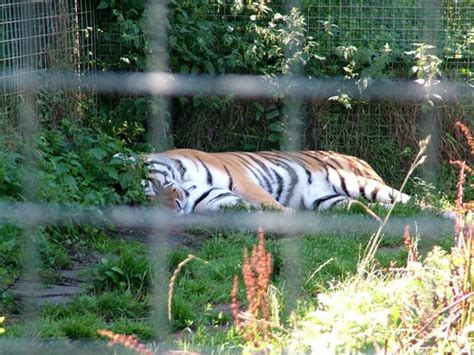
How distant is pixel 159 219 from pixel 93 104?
2684 mm

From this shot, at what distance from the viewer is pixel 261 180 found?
486 centimetres

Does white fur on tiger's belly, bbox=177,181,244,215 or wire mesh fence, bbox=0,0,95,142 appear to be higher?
wire mesh fence, bbox=0,0,95,142

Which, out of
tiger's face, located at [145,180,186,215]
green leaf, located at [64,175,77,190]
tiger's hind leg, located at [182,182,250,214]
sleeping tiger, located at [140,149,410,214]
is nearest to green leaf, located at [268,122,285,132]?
sleeping tiger, located at [140,149,410,214]

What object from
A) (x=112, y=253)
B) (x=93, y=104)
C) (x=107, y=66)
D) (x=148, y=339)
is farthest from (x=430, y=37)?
(x=107, y=66)

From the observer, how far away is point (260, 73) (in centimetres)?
460

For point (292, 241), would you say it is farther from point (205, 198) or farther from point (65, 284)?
point (205, 198)

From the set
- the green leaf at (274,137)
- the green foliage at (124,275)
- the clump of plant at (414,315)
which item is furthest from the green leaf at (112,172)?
the clump of plant at (414,315)

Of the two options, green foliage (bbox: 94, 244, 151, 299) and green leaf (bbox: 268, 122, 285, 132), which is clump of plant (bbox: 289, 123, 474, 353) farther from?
green leaf (bbox: 268, 122, 285, 132)

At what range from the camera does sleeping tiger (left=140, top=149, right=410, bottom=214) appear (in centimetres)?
443

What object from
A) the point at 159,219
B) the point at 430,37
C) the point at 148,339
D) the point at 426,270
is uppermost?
the point at 430,37

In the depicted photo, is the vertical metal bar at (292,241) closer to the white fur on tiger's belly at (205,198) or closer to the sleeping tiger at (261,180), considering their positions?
the sleeping tiger at (261,180)

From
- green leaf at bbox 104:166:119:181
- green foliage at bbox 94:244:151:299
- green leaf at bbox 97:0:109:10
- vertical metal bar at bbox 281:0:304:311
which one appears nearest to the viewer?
vertical metal bar at bbox 281:0:304:311

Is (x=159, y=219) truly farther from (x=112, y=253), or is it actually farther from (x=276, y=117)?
(x=276, y=117)

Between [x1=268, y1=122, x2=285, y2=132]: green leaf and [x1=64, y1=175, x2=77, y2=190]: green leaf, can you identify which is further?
[x1=268, y1=122, x2=285, y2=132]: green leaf
